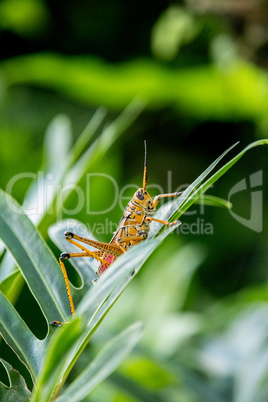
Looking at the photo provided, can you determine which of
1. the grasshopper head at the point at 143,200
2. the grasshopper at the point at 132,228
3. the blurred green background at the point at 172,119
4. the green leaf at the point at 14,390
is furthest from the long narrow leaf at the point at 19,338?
the blurred green background at the point at 172,119

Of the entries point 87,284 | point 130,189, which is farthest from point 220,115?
point 87,284

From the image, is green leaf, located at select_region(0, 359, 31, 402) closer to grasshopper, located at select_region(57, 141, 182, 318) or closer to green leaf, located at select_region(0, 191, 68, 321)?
green leaf, located at select_region(0, 191, 68, 321)

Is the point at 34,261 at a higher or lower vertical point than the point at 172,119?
lower

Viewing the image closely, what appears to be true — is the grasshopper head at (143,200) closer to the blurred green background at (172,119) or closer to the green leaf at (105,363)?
the blurred green background at (172,119)

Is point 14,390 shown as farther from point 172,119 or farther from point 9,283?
point 172,119

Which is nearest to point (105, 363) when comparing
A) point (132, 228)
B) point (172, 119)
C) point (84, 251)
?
point (84, 251)

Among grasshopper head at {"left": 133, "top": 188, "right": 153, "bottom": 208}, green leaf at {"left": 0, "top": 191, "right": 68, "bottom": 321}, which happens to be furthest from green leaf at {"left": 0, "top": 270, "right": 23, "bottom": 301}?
grasshopper head at {"left": 133, "top": 188, "right": 153, "bottom": 208}

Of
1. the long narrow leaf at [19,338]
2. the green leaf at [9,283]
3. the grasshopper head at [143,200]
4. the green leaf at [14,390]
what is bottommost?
the green leaf at [14,390]
